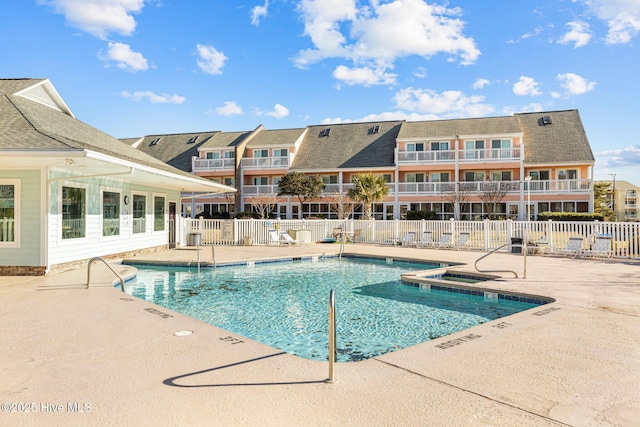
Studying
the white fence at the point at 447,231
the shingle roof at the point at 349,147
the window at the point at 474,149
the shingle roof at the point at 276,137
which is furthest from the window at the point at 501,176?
the shingle roof at the point at 276,137

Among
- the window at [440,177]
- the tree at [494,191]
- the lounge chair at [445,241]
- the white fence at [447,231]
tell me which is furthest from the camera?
the window at [440,177]

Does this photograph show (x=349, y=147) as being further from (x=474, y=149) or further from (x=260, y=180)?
(x=474, y=149)

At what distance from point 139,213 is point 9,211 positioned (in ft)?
19.5

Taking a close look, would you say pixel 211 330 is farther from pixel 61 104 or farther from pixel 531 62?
pixel 531 62

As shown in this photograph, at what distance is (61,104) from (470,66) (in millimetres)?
19133

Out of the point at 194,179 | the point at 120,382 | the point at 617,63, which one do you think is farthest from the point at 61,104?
the point at 617,63

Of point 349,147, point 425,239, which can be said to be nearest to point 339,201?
point 349,147

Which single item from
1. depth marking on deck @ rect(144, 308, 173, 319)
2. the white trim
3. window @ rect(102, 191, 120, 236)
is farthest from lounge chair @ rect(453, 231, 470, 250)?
the white trim

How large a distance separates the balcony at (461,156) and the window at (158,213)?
22608 mm

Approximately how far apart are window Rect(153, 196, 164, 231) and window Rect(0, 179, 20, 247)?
717cm

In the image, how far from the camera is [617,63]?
623 inches

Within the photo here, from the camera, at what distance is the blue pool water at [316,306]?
6.88 m

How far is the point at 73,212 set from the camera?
12.3 m

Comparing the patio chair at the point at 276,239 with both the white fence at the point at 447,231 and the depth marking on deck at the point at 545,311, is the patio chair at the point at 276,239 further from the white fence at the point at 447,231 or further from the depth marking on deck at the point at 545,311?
the depth marking on deck at the point at 545,311
